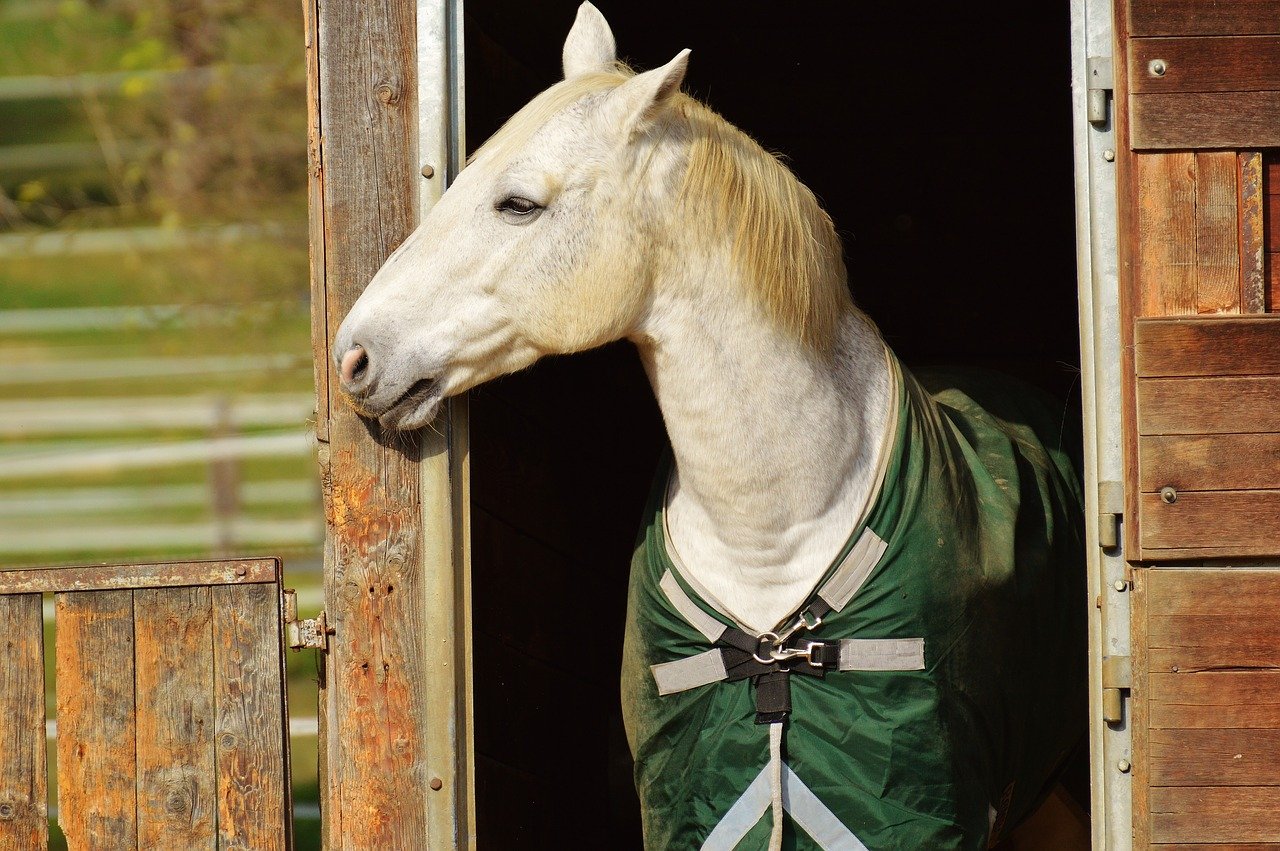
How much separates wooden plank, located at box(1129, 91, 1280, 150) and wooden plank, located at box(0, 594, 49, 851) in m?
2.17

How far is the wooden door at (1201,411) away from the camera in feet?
7.37

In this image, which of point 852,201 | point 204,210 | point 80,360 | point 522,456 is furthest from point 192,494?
point 522,456

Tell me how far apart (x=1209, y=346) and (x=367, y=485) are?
146 centimetres

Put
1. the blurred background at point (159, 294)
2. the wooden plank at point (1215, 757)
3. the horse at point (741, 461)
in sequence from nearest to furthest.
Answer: the wooden plank at point (1215, 757)
the horse at point (741, 461)
the blurred background at point (159, 294)

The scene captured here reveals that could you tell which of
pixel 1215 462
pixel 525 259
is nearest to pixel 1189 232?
pixel 1215 462

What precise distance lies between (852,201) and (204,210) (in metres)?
3.19

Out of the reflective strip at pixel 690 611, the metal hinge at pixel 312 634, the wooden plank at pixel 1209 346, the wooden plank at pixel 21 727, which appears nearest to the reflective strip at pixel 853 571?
the reflective strip at pixel 690 611

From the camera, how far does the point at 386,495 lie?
2.54 meters

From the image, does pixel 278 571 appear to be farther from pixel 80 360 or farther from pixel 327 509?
pixel 80 360

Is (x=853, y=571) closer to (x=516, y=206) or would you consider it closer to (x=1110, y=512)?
(x=1110, y=512)

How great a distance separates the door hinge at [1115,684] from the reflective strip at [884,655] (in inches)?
11.7

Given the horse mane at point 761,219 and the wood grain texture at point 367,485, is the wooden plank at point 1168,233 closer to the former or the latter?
the horse mane at point 761,219

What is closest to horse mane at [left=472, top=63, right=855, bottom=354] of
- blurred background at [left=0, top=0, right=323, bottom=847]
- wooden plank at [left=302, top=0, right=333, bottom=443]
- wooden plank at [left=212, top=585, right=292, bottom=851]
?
wooden plank at [left=302, top=0, right=333, bottom=443]

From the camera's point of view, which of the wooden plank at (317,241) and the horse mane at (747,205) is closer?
the horse mane at (747,205)
